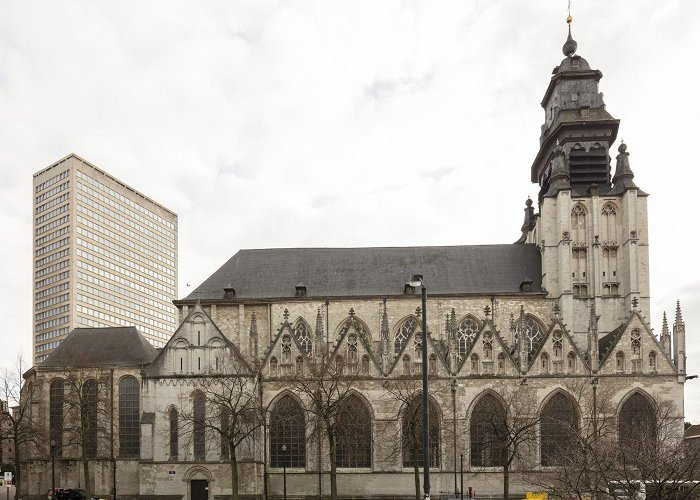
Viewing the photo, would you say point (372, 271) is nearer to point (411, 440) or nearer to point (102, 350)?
point (411, 440)

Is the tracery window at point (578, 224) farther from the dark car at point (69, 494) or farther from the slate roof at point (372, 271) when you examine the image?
the dark car at point (69, 494)

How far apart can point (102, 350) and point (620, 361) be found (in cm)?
3780

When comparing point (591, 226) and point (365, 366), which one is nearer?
point (365, 366)

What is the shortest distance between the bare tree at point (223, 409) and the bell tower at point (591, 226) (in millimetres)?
23961

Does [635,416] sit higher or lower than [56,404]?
lower

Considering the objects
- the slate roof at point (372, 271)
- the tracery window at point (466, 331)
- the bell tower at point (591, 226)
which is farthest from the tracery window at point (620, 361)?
the tracery window at point (466, 331)

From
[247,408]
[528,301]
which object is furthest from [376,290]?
[247,408]

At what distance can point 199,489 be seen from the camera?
45.3 metres

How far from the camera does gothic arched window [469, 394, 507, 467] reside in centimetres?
4566

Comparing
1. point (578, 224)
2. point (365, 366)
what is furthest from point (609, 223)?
point (365, 366)

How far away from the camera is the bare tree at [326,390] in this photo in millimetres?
40906

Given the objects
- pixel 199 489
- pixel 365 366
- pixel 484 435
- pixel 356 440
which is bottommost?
pixel 199 489

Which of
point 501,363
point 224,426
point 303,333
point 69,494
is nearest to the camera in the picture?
point 224,426

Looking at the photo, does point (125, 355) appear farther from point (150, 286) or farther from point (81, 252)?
point (150, 286)
